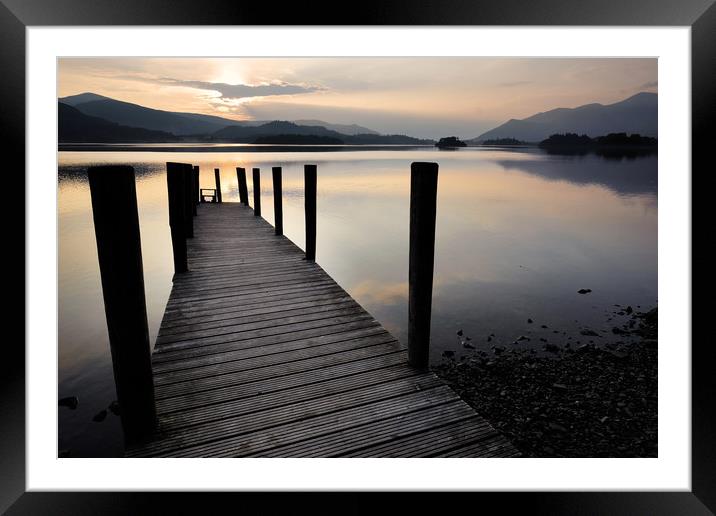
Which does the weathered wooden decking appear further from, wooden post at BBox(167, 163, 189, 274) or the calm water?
the calm water

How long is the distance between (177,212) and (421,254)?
3892 millimetres

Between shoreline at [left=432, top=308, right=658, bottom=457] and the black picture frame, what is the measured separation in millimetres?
2314

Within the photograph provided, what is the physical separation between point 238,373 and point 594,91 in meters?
10.3

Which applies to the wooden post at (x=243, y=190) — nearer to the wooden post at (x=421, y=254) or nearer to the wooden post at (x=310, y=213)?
the wooden post at (x=310, y=213)

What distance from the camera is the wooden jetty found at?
2.20m

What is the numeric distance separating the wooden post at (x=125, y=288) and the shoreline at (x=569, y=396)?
11.6 feet

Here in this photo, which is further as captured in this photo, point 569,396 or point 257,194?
point 257,194

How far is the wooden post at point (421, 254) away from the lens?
279 centimetres

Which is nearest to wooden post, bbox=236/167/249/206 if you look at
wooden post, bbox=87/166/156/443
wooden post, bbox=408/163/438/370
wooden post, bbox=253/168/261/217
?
wooden post, bbox=253/168/261/217

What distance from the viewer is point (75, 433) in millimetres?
4496

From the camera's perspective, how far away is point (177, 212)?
216 inches

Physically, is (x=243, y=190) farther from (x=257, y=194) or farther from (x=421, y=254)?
(x=421, y=254)

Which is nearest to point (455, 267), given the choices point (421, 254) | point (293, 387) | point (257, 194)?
point (257, 194)

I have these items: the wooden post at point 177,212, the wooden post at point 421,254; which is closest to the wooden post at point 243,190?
the wooden post at point 177,212
